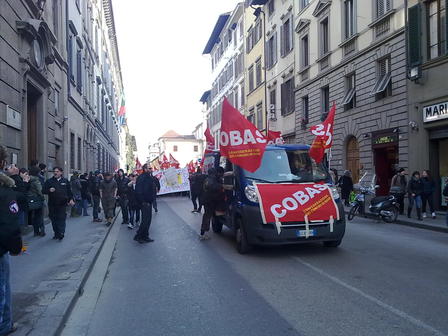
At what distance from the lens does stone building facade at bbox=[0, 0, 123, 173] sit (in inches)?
464

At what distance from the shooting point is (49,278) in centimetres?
682

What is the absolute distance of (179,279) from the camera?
6930 mm

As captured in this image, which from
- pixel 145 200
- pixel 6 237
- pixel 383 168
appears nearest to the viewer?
pixel 6 237

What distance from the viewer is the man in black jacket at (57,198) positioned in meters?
10.6

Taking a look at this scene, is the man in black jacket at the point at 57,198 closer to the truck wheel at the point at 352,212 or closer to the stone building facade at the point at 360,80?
the truck wheel at the point at 352,212

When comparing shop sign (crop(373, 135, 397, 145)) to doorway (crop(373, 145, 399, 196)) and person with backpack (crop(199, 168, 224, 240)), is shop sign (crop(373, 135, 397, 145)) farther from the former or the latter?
person with backpack (crop(199, 168, 224, 240))

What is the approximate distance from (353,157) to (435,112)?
22.4 feet

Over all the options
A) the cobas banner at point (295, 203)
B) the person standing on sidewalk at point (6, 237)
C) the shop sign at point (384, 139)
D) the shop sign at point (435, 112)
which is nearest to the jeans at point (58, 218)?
the cobas banner at point (295, 203)

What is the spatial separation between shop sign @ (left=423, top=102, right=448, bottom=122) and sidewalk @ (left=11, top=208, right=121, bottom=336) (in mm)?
11228

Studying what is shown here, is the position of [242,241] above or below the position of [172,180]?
below

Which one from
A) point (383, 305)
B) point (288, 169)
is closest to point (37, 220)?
point (288, 169)

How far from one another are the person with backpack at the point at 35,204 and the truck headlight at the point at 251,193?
5.04 m

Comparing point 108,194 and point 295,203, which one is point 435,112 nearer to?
point 295,203

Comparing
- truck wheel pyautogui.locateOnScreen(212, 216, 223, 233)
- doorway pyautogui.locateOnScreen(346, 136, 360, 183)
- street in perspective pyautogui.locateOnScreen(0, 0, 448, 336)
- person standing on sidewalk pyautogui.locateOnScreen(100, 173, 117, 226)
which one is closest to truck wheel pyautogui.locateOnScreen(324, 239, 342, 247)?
street in perspective pyautogui.locateOnScreen(0, 0, 448, 336)
